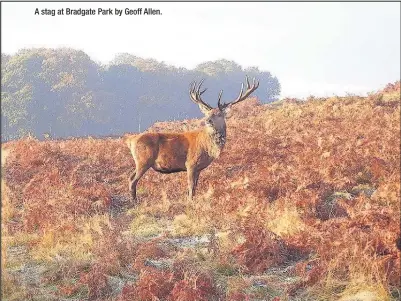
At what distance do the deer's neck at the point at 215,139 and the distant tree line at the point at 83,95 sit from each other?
46.4m

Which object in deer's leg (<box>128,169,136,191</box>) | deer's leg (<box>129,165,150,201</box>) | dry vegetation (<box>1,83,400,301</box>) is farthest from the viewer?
deer's leg (<box>128,169,136,191</box>)

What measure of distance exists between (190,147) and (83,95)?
54884mm

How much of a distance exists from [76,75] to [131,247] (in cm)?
6105

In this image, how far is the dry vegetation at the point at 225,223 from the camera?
5.92 metres

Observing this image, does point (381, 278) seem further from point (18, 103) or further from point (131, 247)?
point (18, 103)

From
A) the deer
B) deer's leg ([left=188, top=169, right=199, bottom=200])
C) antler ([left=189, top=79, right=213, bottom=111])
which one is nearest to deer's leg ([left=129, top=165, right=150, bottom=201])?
the deer

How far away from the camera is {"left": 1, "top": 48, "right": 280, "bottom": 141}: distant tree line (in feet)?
192

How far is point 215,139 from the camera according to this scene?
10930 mm

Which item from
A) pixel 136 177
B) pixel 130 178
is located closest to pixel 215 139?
pixel 136 177

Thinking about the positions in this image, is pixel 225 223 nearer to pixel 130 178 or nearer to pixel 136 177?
pixel 136 177

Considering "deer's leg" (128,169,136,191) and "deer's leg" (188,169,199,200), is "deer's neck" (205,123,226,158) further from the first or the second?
"deer's leg" (128,169,136,191)

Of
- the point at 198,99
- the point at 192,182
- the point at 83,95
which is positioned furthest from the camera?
the point at 83,95

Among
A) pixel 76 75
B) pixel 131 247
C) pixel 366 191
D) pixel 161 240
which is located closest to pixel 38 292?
pixel 131 247

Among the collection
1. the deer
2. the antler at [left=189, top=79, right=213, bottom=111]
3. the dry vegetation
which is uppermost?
the antler at [left=189, top=79, right=213, bottom=111]
